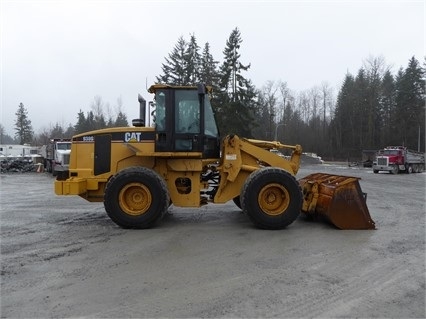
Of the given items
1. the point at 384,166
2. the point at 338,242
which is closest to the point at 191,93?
the point at 338,242

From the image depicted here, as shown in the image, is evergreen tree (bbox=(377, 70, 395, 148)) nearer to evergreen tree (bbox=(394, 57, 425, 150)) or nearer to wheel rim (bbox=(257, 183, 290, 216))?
evergreen tree (bbox=(394, 57, 425, 150))

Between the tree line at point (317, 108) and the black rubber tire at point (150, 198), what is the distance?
40648 millimetres

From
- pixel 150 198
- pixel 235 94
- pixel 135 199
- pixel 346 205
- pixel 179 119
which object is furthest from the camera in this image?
pixel 235 94

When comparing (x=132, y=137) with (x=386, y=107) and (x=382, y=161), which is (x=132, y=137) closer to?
(x=382, y=161)

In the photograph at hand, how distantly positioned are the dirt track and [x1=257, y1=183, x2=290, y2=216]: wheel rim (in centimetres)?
47

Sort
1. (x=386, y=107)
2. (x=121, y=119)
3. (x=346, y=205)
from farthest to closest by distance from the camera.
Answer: (x=121, y=119) < (x=386, y=107) < (x=346, y=205)

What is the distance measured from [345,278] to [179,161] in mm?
4643

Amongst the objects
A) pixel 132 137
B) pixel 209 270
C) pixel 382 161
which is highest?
pixel 132 137

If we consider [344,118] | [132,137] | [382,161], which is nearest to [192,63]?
[382,161]

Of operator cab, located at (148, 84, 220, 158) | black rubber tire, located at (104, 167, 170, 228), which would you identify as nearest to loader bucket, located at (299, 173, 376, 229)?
operator cab, located at (148, 84, 220, 158)

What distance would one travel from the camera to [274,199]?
8859mm

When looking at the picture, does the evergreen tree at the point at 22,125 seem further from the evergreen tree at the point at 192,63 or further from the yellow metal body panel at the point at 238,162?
the yellow metal body panel at the point at 238,162

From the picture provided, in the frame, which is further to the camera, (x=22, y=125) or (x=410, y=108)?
(x=22, y=125)

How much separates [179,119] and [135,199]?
6.41 feet
